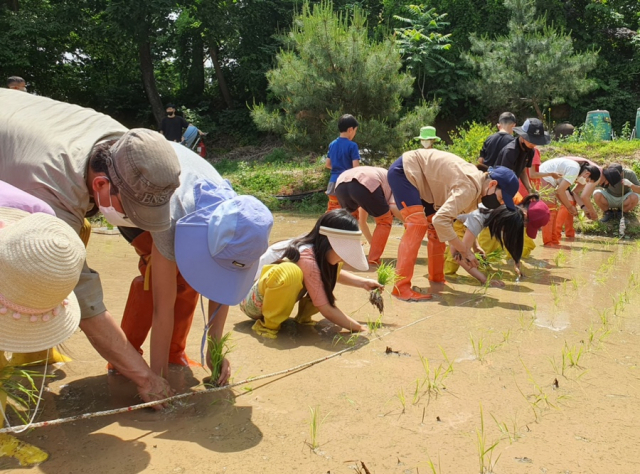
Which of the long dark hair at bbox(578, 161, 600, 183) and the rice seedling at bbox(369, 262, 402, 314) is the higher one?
the long dark hair at bbox(578, 161, 600, 183)

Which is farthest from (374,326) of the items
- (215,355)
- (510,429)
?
(510,429)

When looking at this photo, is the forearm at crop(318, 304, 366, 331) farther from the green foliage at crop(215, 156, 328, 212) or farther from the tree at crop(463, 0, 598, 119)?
the tree at crop(463, 0, 598, 119)

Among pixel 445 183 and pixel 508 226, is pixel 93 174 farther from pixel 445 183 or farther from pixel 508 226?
pixel 508 226

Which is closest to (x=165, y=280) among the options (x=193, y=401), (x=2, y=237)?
(x=193, y=401)

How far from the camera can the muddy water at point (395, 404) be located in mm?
2221

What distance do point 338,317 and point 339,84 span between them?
8.49 meters

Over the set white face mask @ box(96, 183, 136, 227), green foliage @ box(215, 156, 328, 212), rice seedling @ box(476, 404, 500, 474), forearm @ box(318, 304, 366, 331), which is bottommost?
green foliage @ box(215, 156, 328, 212)

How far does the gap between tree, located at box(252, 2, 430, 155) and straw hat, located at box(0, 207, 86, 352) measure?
9.64m

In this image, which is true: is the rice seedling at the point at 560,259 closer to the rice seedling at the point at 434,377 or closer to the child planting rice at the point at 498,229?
the child planting rice at the point at 498,229

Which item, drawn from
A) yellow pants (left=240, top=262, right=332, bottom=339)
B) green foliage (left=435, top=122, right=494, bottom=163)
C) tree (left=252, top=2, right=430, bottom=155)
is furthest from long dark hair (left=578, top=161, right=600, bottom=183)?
yellow pants (left=240, top=262, right=332, bottom=339)

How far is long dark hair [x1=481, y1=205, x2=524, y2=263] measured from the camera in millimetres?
5145

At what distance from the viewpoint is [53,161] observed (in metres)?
2.32

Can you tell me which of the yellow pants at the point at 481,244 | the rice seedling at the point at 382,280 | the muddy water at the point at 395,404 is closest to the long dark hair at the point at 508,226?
the yellow pants at the point at 481,244

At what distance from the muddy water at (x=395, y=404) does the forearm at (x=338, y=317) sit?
10 centimetres
